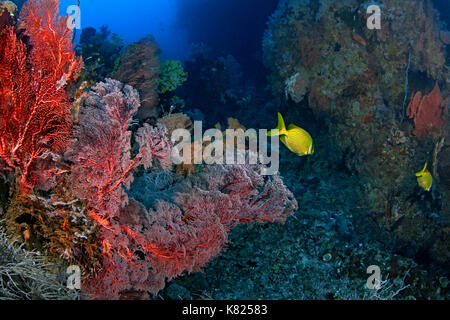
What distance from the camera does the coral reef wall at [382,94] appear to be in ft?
18.4

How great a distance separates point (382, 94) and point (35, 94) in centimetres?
711

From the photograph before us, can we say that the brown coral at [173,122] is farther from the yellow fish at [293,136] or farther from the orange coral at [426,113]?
the orange coral at [426,113]

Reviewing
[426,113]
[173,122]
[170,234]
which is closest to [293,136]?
[170,234]

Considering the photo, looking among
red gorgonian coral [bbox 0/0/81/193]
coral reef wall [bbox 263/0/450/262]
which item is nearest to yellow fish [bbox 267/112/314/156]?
red gorgonian coral [bbox 0/0/81/193]

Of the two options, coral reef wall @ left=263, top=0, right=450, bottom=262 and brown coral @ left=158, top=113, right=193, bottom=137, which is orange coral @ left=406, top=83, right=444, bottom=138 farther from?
brown coral @ left=158, top=113, right=193, bottom=137

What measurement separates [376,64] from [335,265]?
5.34 m

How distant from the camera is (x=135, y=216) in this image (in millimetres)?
2801

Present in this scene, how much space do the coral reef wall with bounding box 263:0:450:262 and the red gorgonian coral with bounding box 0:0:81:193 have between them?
5.67 m

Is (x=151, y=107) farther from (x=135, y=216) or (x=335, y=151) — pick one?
(x=335, y=151)

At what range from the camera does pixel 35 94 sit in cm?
257

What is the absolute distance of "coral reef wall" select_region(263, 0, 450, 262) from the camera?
18.4 ft

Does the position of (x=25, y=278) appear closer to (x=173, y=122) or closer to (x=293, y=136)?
(x=293, y=136)

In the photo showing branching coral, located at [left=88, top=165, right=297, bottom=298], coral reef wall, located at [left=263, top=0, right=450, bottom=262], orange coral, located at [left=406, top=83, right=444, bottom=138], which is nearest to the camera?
branching coral, located at [left=88, top=165, right=297, bottom=298]

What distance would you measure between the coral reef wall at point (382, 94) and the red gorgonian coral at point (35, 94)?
18.6 ft
